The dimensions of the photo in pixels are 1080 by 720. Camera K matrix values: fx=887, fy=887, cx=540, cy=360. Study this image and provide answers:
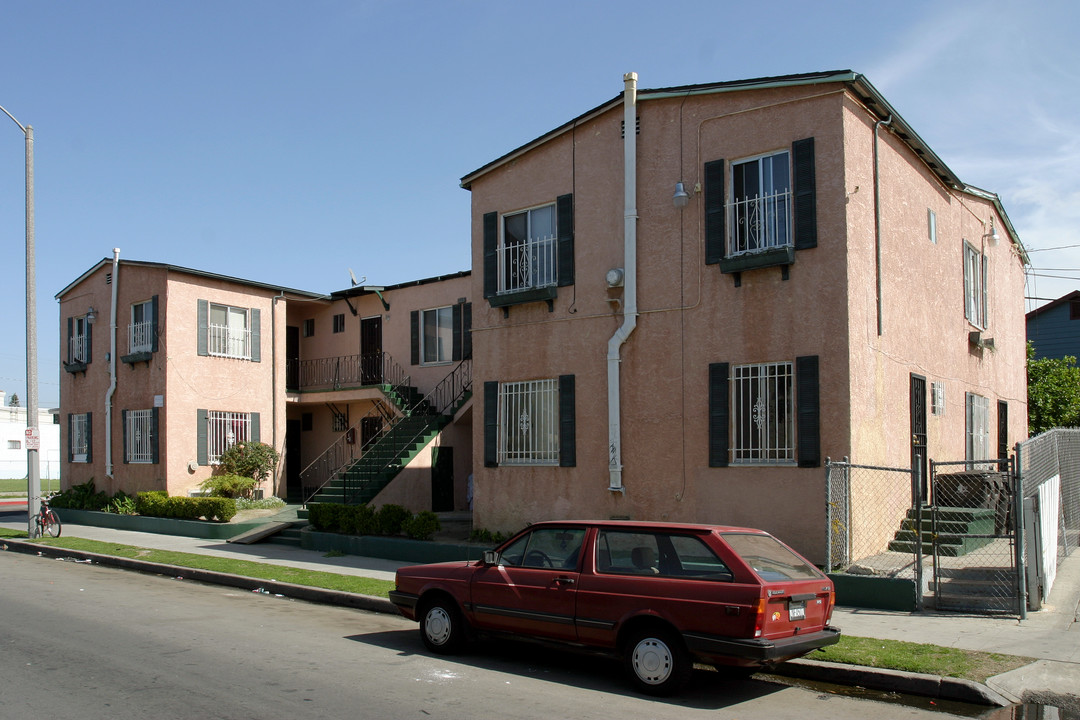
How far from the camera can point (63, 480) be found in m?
27.0

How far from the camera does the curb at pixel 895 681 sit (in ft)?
23.6

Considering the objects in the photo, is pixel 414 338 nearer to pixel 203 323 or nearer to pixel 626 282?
pixel 203 323

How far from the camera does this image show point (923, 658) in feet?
26.3

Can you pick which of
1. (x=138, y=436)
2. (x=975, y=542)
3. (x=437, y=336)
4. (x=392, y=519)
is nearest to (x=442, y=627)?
(x=392, y=519)

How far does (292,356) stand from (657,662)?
71.8 feet

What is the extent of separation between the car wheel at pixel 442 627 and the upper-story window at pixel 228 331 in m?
16.6

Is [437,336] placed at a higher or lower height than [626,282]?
lower

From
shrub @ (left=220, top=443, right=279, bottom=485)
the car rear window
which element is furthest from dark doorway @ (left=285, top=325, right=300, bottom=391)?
the car rear window

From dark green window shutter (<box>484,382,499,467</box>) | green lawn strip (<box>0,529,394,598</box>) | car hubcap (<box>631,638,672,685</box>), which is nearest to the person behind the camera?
car hubcap (<box>631,638,672,685</box>)

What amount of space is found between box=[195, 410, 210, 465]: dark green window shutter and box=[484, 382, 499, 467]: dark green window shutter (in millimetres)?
10414

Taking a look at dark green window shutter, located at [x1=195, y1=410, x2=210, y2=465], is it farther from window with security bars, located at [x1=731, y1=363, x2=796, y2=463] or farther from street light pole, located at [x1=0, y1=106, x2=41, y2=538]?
window with security bars, located at [x1=731, y1=363, x2=796, y2=463]

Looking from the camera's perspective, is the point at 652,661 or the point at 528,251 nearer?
the point at 652,661

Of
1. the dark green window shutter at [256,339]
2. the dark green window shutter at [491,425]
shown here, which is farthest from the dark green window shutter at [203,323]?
the dark green window shutter at [491,425]

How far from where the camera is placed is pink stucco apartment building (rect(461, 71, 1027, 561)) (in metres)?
12.4
